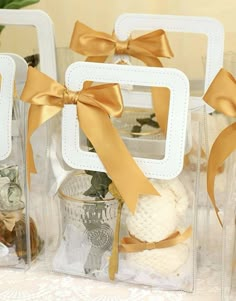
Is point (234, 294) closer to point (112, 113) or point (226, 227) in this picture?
point (226, 227)

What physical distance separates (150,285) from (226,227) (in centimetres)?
13

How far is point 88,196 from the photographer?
2.39ft

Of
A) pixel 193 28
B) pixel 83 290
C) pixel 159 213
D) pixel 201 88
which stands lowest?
pixel 83 290

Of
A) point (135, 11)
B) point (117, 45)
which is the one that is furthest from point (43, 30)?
point (135, 11)

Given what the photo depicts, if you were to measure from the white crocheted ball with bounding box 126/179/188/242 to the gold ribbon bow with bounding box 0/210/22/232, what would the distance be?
0.56 ft

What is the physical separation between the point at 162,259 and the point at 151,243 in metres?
0.03

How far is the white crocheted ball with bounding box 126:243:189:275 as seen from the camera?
70 centimetres

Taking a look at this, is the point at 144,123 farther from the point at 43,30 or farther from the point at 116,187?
the point at 43,30

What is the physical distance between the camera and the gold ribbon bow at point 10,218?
0.77m

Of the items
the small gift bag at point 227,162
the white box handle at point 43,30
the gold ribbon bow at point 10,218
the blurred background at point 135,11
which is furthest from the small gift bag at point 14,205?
the blurred background at point 135,11

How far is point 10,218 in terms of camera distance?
30.3 inches

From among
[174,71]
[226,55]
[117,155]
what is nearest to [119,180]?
[117,155]

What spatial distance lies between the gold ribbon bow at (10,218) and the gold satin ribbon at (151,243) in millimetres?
160

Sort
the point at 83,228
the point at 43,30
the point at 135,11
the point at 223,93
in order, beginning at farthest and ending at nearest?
the point at 135,11 < the point at 43,30 < the point at 83,228 < the point at 223,93
